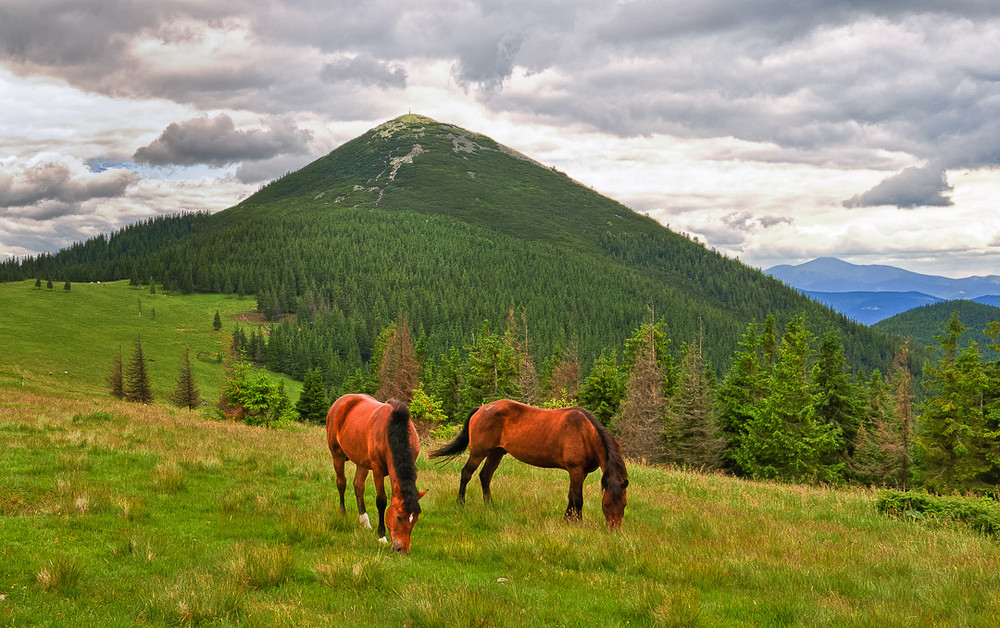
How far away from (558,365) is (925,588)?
72945 mm

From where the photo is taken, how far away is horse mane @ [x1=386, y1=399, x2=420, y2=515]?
26.1 feet

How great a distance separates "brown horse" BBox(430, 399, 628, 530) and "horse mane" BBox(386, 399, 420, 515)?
3149 mm

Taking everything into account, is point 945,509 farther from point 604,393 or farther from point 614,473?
point 604,393

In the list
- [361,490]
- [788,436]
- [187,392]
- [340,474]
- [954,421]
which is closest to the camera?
[361,490]

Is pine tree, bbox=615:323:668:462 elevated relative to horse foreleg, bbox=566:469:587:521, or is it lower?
lower

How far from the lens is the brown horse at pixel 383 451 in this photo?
26.1 ft

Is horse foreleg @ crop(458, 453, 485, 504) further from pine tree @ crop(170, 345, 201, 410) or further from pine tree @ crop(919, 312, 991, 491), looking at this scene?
pine tree @ crop(170, 345, 201, 410)

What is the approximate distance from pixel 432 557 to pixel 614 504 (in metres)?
3.63

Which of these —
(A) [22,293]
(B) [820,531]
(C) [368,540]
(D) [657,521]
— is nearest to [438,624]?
(C) [368,540]

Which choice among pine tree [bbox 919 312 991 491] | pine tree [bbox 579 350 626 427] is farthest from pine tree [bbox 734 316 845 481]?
pine tree [bbox 579 350 626 427]

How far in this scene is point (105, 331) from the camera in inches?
5290

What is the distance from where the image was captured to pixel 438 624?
539 centimetres

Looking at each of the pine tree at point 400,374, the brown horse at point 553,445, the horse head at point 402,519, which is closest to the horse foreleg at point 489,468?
the brown horse at point 553,445

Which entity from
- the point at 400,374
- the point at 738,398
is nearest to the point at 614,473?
the point at 738,398
